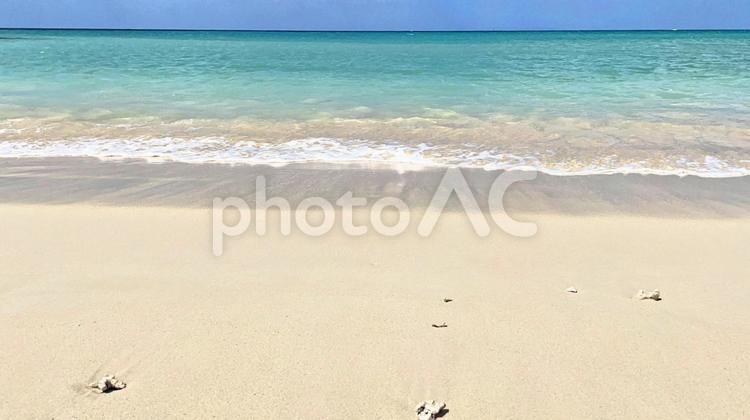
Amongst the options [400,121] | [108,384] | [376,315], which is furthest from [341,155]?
[108,384]

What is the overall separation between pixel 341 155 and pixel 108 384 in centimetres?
495

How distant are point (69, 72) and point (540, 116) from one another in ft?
56.5

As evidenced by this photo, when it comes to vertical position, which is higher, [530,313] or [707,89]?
[707,89]

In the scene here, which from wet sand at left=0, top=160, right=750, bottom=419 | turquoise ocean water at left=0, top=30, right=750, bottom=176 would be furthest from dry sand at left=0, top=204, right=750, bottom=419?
turquoise ocean water at left=0, top=30, right=750, bottom=176

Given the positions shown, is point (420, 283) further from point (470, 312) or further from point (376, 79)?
point (376, 79)

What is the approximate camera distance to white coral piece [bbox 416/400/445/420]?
226cm

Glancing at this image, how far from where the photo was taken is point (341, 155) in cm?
709

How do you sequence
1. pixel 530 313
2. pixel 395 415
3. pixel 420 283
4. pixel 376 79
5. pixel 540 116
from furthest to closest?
pixel 376 79, pixel 540 116, pixel 420 283, pixel 530 313, pixel 395 415

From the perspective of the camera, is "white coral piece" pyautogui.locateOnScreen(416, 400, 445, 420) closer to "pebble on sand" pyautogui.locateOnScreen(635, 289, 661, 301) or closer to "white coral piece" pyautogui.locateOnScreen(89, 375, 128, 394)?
"white coral piece" pyautogui.locateOnScreen(89, 375, 128, 394)

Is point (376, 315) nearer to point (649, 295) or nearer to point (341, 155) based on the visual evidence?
point (649, 295)

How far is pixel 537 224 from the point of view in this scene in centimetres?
455

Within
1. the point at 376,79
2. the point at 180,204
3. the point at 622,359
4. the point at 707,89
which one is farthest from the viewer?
the point at 376,79

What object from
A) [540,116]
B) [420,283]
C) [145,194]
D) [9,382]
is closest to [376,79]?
[540,116]

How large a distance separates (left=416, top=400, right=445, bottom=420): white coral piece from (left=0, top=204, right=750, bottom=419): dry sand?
57mm
